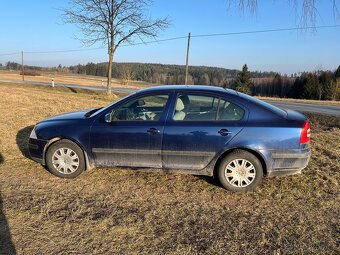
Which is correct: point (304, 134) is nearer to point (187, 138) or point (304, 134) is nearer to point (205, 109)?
point (205, 109)

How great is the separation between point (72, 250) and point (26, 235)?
613mm

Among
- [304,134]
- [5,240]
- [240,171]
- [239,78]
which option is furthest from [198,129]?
[239,78]

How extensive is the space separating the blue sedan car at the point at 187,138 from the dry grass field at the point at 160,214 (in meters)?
0.30

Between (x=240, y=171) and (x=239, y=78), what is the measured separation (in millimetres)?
68719

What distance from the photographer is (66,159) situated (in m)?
5.50

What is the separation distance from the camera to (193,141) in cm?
505

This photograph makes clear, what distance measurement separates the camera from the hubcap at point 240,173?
5035 millimetres

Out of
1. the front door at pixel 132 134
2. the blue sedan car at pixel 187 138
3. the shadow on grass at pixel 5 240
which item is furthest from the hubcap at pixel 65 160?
the shadow on grass at pixel 5 240

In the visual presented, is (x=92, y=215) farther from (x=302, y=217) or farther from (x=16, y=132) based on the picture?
(x=16, y=132)

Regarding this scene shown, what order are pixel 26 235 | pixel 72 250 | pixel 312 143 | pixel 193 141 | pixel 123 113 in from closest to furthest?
pixel 72 250
pixel 26 235
pixel 193 141
pixel 123 113
pixel 312 143

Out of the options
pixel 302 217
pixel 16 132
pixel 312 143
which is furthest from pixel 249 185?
pixel 16 132

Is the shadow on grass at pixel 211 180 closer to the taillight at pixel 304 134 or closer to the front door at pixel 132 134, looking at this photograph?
the front door at pixel 132 134

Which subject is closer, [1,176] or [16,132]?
[1,176]

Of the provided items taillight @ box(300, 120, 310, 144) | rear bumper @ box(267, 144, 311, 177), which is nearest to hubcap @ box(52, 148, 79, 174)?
rear bumper @ box(267, 144, 311, 177)
